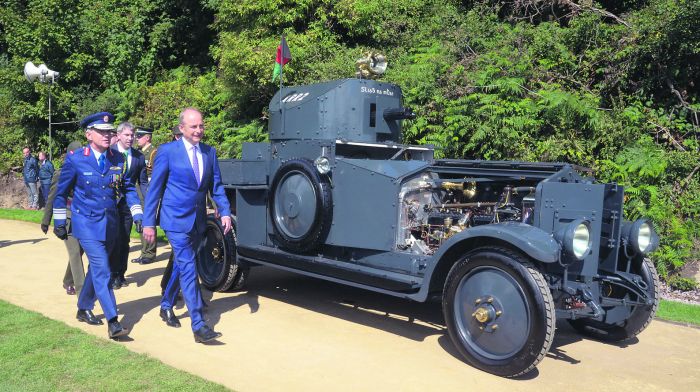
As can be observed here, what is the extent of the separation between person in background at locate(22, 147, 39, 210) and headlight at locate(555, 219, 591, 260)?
1735 centimetres

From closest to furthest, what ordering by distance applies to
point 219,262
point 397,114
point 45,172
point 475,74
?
point 397,114
point 219,262
point 475,74
point 45,172

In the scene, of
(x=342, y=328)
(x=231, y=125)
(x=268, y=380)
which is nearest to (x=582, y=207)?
(x=342, y=328)

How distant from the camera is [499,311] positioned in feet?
16.0

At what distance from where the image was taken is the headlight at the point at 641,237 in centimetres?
550

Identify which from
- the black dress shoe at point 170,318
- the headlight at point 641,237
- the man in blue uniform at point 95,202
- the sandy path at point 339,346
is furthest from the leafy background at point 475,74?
the man in blue uniform at point 95,202

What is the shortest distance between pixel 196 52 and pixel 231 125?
794 centimetres

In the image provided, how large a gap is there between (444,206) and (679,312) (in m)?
3.34

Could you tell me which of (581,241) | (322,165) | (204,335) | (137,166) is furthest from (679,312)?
(137,166)

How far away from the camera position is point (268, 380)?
460 centimetres

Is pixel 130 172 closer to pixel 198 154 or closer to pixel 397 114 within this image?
pixel 198 154

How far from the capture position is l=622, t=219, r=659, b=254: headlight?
18.0 feet

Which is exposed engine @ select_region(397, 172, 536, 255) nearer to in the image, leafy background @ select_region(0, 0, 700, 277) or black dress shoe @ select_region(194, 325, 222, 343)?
black dress shoe @ select_region(194, 325, 222, 343)

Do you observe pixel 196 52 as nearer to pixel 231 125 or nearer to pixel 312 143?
pixel 231 125

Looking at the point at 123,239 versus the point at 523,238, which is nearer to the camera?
the point at 523,238
